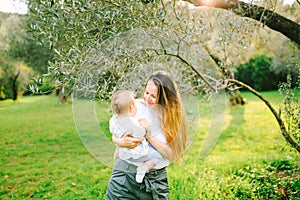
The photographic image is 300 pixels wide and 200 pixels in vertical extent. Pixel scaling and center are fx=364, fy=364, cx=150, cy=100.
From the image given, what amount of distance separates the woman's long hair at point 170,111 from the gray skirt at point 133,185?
0.26m

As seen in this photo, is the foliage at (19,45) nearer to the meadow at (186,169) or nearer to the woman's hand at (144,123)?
the meadow at (186,169)

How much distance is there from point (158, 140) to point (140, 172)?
323mm

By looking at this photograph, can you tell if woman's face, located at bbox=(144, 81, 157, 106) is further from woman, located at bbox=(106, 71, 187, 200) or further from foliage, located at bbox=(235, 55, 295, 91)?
foliage, located at bbox=(235, 55, 295, 91)

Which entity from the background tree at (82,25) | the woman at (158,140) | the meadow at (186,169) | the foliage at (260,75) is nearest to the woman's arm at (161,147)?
the woman at (158,140)

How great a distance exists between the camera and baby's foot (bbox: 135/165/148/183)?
3057 millimetres

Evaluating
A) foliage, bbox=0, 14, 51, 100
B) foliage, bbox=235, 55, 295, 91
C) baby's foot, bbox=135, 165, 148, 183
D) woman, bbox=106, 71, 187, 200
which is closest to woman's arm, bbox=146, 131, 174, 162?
woman, bbox=106, 71, 187, 200

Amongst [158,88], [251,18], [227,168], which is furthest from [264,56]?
[158,88]

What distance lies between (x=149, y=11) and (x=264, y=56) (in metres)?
23.1

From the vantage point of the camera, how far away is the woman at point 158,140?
9.81 feet

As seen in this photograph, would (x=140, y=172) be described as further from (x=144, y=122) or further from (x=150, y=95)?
(x=150, y=95)

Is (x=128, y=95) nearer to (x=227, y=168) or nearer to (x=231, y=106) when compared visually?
(x=227, y=168)

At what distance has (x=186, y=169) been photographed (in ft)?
22.1

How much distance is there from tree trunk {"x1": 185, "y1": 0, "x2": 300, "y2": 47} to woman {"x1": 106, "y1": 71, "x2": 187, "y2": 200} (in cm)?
198

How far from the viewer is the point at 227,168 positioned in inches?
279
